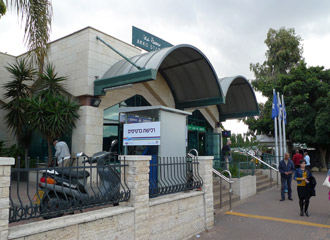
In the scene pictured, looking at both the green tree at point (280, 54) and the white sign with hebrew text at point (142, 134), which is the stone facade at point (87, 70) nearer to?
the white sign with hebrew text at point (142, 134)

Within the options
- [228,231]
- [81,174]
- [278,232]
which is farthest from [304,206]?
[81,174]

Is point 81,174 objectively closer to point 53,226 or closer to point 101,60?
point 53,226

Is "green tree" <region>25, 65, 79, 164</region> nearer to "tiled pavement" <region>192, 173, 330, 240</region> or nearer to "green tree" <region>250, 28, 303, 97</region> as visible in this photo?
"tiled pavement" <region>192, 173, 330, 240</region>

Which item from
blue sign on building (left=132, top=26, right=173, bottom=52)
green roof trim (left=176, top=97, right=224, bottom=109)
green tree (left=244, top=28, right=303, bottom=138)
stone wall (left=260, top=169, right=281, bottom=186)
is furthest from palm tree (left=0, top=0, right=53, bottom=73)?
green tree (left=244, top=28, right=303, bottom=138)

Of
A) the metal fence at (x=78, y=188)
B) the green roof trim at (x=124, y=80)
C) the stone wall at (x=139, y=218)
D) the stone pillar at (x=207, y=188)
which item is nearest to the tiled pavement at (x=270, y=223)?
the stone pillar at (x=207, y=188)

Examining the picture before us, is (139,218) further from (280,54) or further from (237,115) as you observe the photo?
(280,54)

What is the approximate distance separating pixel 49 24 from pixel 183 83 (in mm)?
7900

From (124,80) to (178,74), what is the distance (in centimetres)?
422

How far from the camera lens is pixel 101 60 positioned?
35.8 ft

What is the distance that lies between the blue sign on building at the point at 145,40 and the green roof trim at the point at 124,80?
11.1ft

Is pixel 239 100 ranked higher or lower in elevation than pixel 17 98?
higher

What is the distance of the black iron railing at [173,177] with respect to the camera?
215 inches

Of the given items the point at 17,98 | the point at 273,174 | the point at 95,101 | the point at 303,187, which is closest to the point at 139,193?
the point at 303,187

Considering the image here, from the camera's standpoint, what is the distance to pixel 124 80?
9.56 meters
